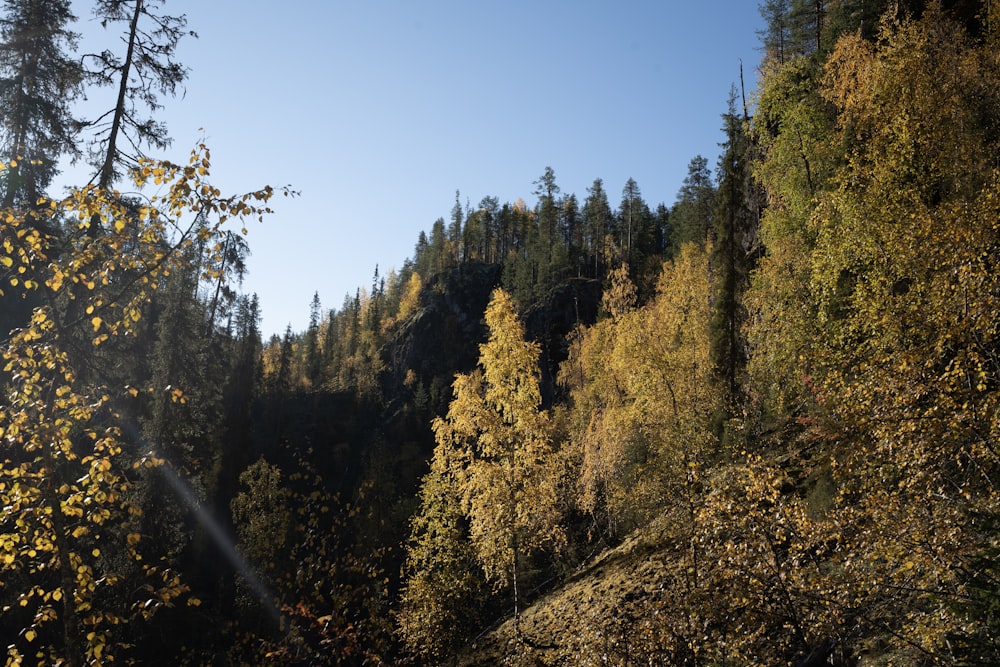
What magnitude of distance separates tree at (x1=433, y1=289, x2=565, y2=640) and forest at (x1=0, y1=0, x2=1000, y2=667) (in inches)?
4.1

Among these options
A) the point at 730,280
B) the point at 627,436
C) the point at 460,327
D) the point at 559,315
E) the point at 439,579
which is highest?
the point at 460,327

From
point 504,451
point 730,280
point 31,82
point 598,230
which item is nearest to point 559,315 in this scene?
point 598,230

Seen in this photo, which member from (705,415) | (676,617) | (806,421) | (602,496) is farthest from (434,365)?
(676,617)

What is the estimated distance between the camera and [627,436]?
Result: 25.2 metres

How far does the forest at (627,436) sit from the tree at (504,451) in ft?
0.34

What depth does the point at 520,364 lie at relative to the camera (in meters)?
17.5

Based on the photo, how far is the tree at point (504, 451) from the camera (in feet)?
54.3

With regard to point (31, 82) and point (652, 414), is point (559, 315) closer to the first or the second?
point (652, 414)

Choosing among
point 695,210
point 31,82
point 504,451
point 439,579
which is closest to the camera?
point 31,82

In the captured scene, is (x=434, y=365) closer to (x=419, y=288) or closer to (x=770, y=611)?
(x=419, y=288)

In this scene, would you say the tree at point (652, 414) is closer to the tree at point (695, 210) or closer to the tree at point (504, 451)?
the tree at point (504, 451)

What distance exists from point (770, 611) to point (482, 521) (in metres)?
10.1

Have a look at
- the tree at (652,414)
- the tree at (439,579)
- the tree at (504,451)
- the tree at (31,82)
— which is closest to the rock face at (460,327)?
the tree at (652,414)

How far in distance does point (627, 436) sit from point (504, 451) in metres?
9.98
